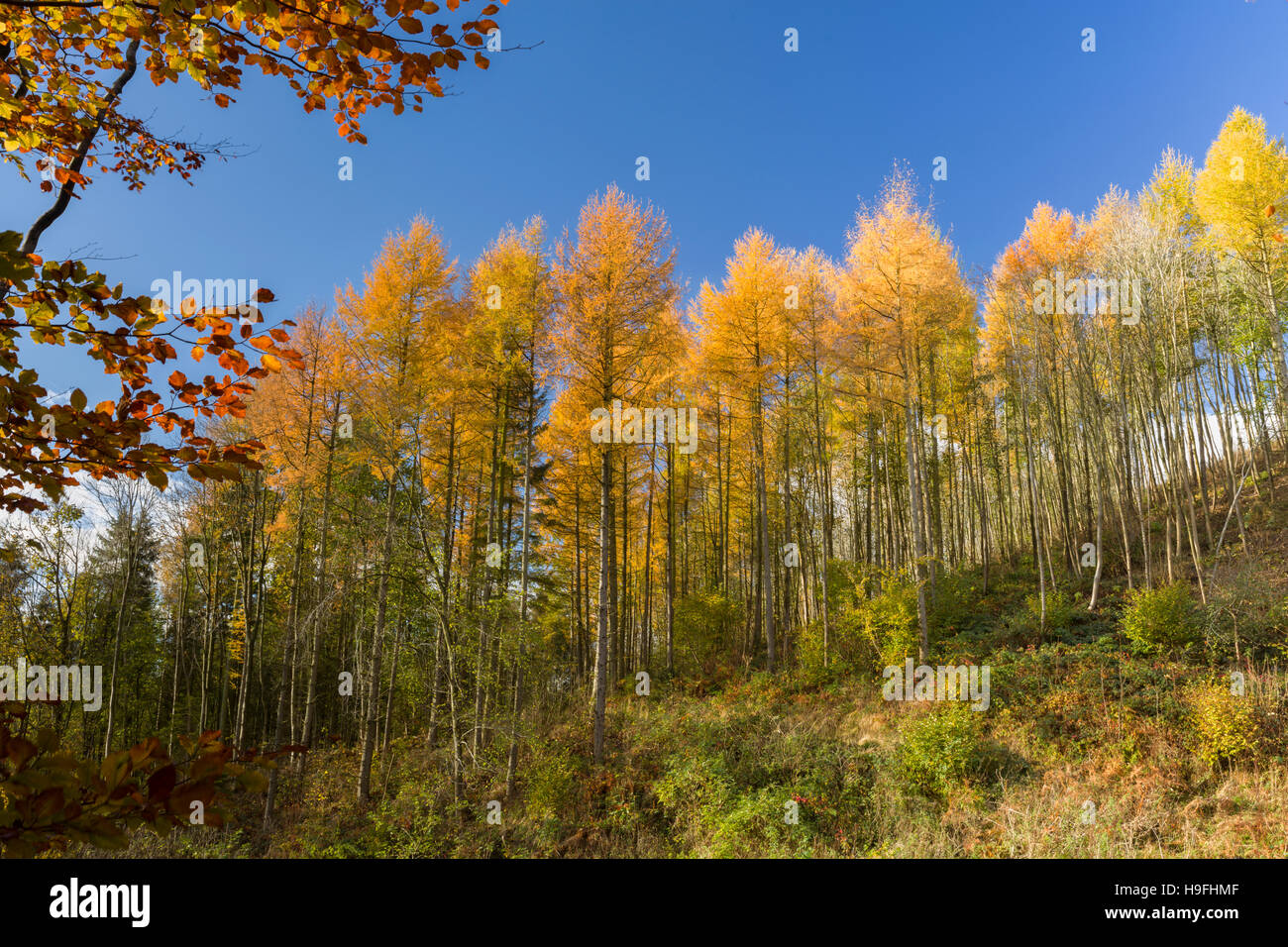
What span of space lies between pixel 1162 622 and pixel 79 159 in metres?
14.4

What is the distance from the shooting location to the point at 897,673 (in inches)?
459

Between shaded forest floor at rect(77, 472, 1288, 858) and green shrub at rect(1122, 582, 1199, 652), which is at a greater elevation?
green shrub at rect(1122, 582, 1199, 652)

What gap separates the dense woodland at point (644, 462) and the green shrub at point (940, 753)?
111 inches

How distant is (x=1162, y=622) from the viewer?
408 inches

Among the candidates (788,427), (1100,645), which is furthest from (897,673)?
(788,427)

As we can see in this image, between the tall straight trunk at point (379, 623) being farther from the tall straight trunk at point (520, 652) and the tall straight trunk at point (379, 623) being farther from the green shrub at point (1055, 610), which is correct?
the green shrub at point (1055, 610)

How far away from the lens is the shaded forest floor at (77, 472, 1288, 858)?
7.29m

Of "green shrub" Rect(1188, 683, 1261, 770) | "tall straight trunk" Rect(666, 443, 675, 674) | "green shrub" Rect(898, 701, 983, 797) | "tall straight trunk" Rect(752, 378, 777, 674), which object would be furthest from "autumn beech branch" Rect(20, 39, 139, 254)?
"tall straight trunk" Rect(666, 443, 675, 674)

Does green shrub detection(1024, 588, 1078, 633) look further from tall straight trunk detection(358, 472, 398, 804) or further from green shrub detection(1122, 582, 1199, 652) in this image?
tall straight trunk detection(358, 472, 398, 804)

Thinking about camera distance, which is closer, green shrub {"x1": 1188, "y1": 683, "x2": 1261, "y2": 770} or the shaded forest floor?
the shaded forest floor

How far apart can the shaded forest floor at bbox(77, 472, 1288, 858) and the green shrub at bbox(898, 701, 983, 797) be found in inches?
1.1

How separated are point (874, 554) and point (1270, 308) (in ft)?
34.5

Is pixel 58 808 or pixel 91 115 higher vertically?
pixel 91 115
